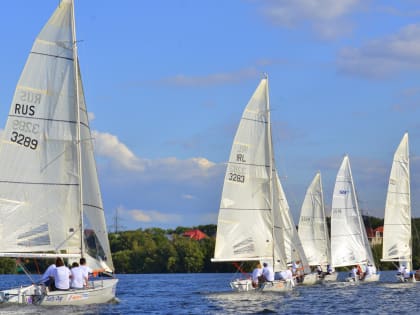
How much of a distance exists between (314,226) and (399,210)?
920 cm

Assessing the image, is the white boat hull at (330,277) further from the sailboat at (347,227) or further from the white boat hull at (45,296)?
the white boat hull at (45,296)

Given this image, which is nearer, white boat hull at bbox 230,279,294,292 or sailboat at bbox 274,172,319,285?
white boat hull at bbox 230,279,294,292

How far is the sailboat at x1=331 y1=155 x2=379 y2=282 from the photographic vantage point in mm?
63500

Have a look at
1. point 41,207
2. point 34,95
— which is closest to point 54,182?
point 41,207

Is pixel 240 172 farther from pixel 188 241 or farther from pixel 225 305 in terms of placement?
pixel 188 241

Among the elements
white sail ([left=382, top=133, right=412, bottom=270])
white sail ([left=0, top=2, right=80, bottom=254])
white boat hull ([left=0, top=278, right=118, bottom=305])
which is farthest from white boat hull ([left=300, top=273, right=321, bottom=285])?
white boat hull ([left=0, top=278, right=118, bottom=305])

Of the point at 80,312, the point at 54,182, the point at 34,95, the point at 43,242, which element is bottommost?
the point at 80,312

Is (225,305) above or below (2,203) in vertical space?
below

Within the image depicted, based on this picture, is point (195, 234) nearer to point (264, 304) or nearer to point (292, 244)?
point (292, 244)

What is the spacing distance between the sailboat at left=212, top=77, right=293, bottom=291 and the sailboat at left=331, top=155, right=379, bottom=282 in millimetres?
18921

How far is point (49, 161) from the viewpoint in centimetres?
3259

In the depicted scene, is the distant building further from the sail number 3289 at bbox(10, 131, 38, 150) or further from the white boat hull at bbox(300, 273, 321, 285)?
the sail number 3289 at bbox(10, 131, 38, 150)

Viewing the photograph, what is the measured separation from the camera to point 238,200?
4444cm

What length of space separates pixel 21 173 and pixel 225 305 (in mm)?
9679
